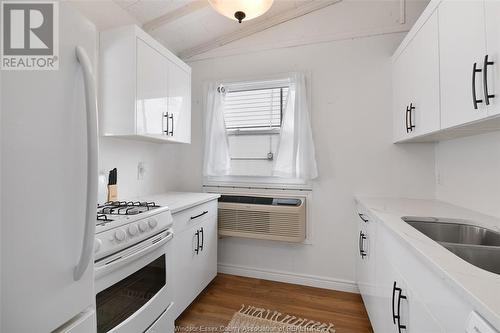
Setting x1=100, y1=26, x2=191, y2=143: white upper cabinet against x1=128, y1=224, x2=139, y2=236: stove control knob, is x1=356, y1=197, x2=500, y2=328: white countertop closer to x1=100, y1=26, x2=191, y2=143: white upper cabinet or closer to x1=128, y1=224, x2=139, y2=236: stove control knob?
x1=128, y1=224, x2=139, y2=236: stove control knob

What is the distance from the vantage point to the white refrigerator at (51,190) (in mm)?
580

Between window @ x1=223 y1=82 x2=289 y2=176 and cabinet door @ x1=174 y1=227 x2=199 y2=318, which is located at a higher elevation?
window @ x1=223 y1=82 x2=289 y2=176

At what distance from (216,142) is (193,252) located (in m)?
1.15

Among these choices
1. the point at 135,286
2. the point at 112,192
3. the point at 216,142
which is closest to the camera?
the point at 135,286

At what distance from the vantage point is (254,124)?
103 inches

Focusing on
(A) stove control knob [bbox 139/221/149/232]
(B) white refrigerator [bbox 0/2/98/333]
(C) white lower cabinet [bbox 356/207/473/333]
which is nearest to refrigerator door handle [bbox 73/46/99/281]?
(B) white refrigerator [bbox 0/2/98/333]

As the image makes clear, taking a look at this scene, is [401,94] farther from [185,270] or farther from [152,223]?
[185,270]

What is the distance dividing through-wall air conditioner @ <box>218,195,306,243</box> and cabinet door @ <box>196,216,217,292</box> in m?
0.17

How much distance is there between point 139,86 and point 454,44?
190 centimetres

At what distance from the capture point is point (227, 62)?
2662 millimetres

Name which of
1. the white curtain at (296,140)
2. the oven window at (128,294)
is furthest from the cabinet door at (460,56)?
the oven window at (128,294)

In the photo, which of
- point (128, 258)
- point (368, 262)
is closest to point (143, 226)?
point (128, 258)

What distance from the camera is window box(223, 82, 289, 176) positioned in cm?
254

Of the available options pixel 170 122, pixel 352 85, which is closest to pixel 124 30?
pixel 170 122
